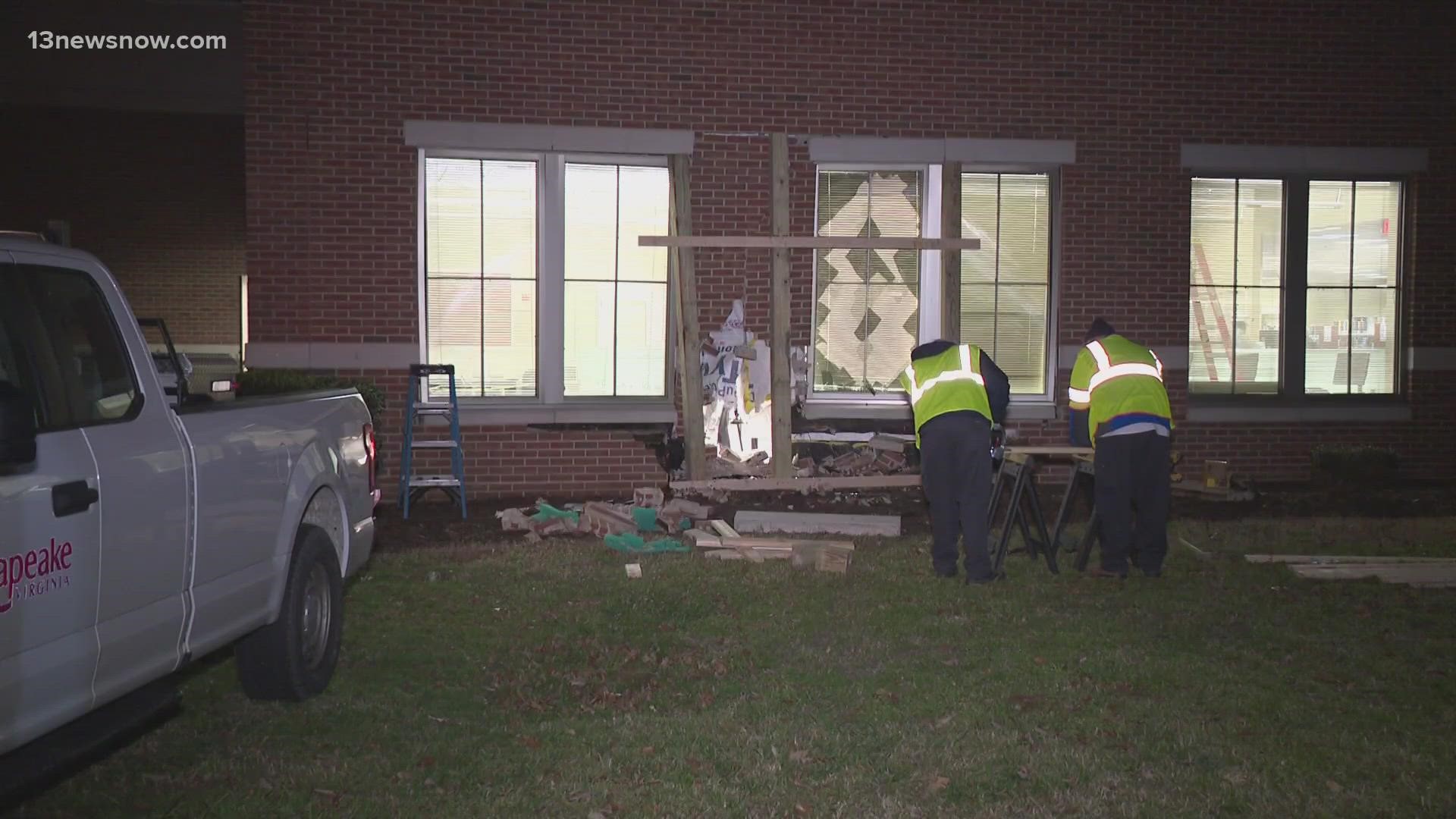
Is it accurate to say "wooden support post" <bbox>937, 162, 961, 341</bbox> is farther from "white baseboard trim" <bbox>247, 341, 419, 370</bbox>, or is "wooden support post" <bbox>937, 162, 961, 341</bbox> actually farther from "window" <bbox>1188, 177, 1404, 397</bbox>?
"white baseboard trim" <bbox>247, 341, 419, 370</bbox>

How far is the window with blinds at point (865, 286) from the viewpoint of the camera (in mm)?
13406

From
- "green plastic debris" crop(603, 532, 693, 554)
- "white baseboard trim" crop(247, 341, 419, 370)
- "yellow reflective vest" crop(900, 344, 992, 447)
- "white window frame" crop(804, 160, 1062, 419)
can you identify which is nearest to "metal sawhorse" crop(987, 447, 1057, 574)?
"yellow reflective vest" crop(900, 344, 992, 447)

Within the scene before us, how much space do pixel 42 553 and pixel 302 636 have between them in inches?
89.9

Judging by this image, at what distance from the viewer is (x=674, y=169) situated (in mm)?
12914

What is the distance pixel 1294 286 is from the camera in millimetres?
14125

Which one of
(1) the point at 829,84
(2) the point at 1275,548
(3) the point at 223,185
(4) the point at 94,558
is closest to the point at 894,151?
(1) the point at 829,84

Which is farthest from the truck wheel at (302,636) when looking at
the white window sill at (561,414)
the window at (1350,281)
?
the window at (1350,281)

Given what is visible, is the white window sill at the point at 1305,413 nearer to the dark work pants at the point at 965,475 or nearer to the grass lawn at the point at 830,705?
the grass lawn at the point at 830,705

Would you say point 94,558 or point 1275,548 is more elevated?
point 94,558

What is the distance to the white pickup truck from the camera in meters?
3.90

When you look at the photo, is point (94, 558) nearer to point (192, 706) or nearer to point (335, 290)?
point (192, 706)

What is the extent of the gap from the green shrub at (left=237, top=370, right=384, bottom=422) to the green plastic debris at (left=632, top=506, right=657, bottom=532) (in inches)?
94.0

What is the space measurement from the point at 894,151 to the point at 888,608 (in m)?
6.41

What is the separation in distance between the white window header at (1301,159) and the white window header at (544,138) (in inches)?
209
